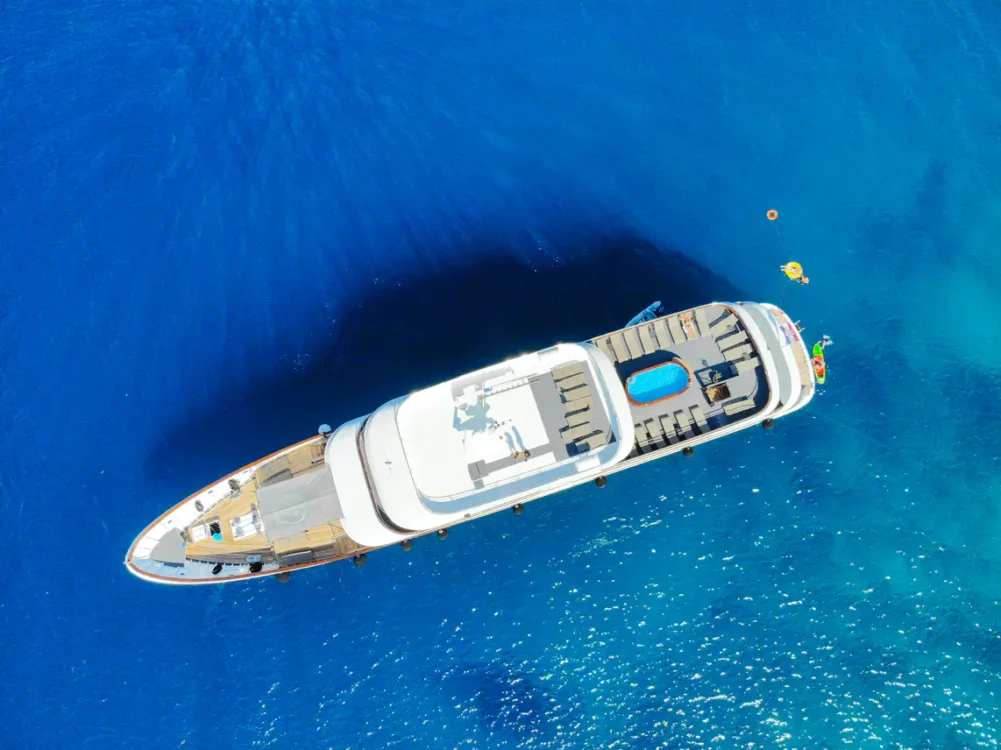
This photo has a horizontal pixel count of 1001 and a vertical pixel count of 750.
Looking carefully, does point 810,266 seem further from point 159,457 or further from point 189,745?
point 189,745

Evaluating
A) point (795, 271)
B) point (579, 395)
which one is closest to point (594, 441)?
point (579, 395)

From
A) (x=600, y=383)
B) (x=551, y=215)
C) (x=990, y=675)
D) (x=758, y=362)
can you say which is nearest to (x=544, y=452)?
(x=600, y=383)

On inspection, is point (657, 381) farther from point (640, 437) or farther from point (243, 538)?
point (243, 538)

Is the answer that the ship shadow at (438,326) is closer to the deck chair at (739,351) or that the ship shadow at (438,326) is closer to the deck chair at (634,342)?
the deck chair at (634,342)

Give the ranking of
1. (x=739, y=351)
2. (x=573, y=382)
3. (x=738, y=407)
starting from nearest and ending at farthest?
(x=573, y=382), (x=738, y=407), (x=739, y=351)

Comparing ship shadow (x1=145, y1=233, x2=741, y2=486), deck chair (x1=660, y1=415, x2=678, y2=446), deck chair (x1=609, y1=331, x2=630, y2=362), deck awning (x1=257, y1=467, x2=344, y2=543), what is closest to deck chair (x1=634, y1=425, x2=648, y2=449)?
deck chair (x1=660, y1=415, x2=678, y2=446)

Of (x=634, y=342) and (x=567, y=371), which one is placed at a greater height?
(x=634, y=342)

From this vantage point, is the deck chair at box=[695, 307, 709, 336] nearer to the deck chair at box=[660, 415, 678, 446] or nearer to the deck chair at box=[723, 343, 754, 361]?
the deck chair at box=[723, 343, 754, 361]
